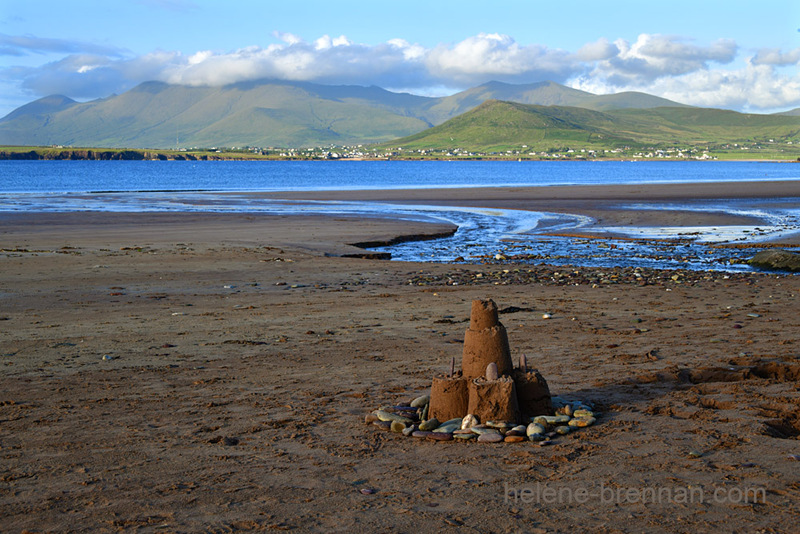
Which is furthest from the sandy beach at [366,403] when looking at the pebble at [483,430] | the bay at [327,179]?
the bay at [327,179]

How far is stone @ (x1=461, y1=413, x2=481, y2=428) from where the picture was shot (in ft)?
26.3

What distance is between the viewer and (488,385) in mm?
8047

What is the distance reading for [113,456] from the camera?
736cm

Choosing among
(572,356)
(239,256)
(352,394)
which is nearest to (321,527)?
(352,394)

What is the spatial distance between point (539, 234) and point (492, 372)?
87.5ft

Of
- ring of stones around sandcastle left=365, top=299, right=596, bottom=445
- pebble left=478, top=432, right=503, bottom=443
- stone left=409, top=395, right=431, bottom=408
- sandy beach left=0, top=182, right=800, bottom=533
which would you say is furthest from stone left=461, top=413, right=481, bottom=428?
stone left=409, top=395, right=431, bottom=408

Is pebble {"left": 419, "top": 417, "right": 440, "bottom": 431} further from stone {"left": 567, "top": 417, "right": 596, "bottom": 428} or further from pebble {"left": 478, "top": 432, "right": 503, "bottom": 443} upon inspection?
stone {"left": 567, "top": 417, "right": 596, "bottom": 428}

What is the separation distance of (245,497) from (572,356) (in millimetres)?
6636

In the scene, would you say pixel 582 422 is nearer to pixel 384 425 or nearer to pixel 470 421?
pixel 470 421

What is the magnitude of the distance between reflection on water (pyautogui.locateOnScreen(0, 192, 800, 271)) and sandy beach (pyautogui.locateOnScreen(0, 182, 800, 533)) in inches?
205

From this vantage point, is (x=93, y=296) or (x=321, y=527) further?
(x=93, y=296)

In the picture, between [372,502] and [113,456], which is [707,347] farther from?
[113,456]

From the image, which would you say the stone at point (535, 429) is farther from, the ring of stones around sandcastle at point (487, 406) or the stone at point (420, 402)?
the stone at point (420, 402)

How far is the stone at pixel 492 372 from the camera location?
26.7 ft
